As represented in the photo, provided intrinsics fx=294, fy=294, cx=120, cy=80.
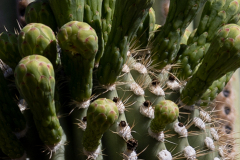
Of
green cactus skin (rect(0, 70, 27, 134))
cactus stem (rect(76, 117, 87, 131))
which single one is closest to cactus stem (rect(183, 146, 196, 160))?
cactus stem (rect(76, 117, 87, 131))

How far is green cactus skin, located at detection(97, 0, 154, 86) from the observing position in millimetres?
1111

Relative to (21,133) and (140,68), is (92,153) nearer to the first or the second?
(21,133)

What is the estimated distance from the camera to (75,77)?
3.76 feet

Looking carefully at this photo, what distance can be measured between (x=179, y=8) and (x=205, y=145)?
0.66 m

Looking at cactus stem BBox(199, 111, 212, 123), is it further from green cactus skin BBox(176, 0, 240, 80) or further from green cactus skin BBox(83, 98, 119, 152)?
green cactus skin BBox(83, 98, 119, 152)

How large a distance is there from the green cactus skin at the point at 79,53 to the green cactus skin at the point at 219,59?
49cm

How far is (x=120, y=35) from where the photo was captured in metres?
1.18

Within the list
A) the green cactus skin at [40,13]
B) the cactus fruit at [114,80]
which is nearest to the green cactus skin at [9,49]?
the cactus fruit at [114,80]

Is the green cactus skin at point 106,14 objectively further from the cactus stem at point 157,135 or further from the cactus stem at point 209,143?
the cactus stem at point 209,143

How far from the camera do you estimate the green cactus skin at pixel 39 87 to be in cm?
90

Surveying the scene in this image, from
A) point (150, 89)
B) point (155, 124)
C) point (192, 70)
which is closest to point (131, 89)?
point (150, 89)

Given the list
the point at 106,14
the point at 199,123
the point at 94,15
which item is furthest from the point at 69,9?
the point at 199,123

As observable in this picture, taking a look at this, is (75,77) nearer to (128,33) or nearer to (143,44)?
(128,33)

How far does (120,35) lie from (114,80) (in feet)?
0.64
